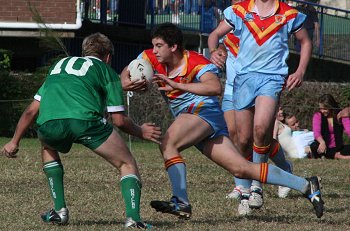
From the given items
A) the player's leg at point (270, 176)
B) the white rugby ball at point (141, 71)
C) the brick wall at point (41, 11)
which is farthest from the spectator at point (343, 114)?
the white rugby ball at point (141, 71)

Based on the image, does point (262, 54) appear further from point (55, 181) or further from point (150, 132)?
point (55, 181)

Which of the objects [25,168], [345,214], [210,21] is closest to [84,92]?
[345,214]

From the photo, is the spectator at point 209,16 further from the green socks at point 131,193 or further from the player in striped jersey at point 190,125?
the green socks at point 131,193

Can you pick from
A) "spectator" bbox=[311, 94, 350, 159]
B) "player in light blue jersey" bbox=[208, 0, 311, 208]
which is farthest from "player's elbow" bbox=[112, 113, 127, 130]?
"spectator" bbox=[311, 94, 350, 159]

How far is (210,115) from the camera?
8.21 m

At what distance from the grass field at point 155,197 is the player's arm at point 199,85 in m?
1.02

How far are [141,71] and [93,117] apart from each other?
0.56 metres

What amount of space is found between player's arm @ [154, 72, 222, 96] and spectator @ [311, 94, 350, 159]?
354 inches

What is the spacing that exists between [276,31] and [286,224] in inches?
66.7

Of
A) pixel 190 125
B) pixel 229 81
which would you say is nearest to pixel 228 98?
pixel 229 81

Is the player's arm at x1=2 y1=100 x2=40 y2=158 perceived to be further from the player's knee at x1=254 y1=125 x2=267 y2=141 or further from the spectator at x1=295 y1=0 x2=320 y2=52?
the spectator at x1=295 y1=0 x2=320 y2=52

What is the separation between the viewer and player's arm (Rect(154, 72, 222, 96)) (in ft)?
25.7

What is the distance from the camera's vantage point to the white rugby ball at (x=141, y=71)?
7.66 meters

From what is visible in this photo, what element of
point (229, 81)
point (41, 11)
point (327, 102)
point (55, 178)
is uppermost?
point (229, 81)
